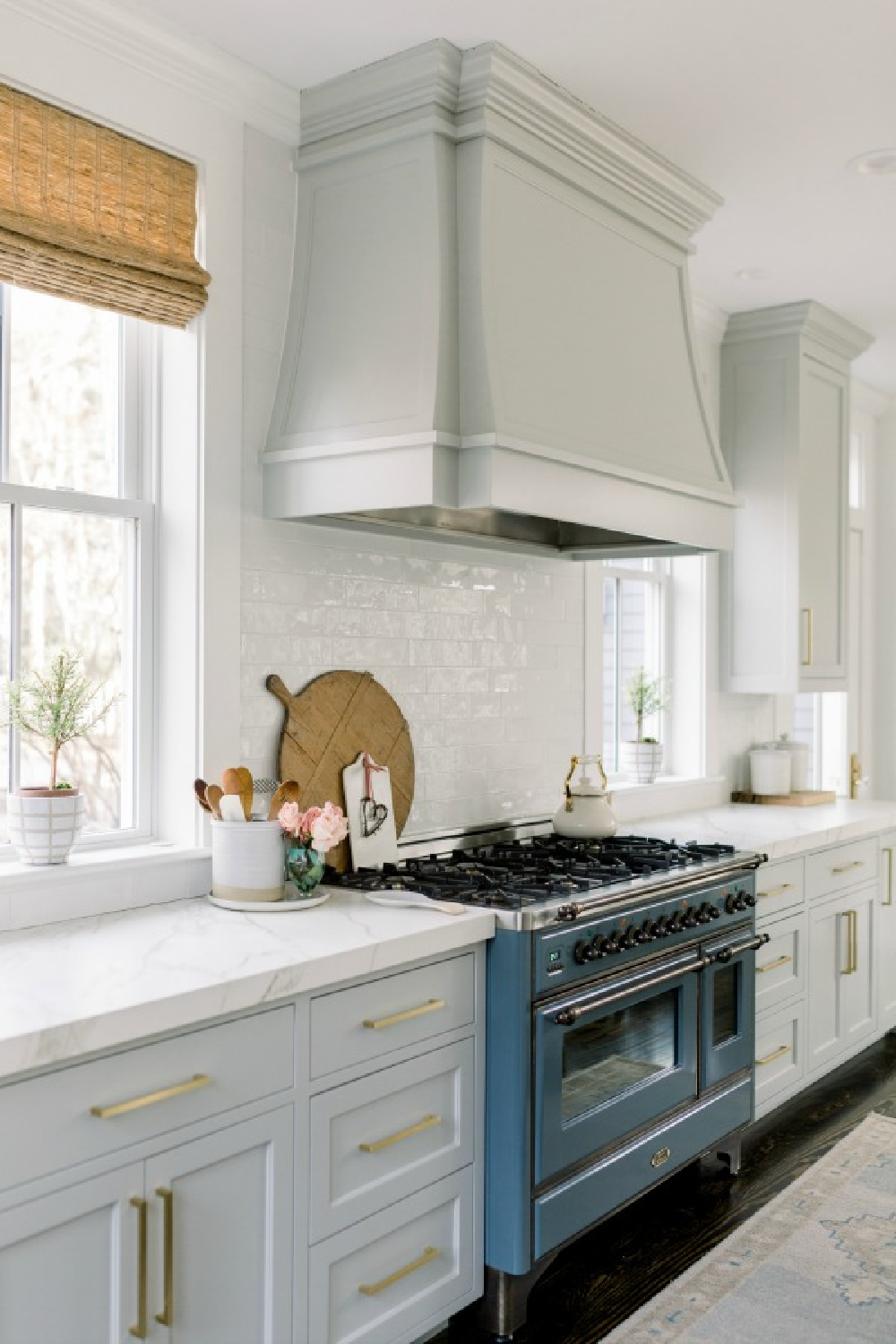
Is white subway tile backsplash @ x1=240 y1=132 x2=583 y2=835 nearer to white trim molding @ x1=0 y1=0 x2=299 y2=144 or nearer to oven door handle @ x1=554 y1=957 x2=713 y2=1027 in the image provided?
white trim molding @ x1=0 y1=0 x2=299 y2=144

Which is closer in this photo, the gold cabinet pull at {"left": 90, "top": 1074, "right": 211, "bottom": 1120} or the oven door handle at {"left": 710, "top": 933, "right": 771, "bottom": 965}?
the gold cabinet pull at {"left": 90, "top": 1074, "right": 211, "bottom": 1120}

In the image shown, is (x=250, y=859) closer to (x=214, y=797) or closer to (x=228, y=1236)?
(x=214, y=797)

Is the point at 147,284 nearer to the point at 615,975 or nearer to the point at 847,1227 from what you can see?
the point at 615,975

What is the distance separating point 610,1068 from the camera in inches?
117

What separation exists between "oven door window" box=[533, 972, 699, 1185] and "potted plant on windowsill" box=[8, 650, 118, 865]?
108 cm

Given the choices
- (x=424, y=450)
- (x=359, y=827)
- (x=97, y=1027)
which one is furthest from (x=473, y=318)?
(x=97, y=1027)

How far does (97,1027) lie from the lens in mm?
1850

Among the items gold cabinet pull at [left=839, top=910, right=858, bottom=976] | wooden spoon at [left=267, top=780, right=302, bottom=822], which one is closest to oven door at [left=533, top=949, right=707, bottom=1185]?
wooden spoon at [left=267, top=780, right=302, bottom=822]

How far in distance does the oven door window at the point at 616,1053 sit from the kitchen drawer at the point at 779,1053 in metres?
0.74

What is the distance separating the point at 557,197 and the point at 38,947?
2.14 metres

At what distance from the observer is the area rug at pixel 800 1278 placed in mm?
2748

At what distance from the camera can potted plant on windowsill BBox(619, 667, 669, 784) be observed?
4.58 meters

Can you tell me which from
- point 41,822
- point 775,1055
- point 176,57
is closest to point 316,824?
point 41,822

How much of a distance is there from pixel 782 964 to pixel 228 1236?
236 centimetres
